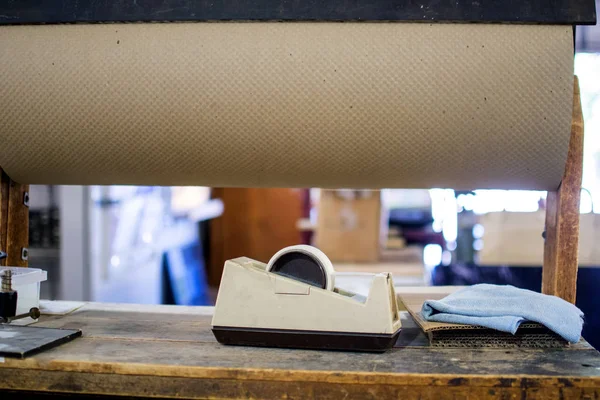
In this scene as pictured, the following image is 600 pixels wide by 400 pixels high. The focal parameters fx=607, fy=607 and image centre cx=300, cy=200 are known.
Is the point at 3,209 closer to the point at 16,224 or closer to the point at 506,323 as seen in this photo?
the point at 16,224

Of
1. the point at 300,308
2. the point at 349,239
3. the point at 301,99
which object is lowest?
the point at 349,239

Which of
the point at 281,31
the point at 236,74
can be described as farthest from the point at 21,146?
the point at 281,31

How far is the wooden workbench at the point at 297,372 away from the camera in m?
1.12

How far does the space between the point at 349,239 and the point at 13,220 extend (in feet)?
8.77

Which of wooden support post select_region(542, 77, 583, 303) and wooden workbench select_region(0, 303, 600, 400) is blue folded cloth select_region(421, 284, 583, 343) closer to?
wooden workbench select_region(0, 303, 600, 400)

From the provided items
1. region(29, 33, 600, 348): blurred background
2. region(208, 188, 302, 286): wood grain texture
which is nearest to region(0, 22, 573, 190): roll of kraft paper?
region(29, 33, 600, 348): blurred background

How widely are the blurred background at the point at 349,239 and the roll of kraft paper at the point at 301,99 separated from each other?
882 mm

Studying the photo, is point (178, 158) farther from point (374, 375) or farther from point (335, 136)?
point (374, 375)

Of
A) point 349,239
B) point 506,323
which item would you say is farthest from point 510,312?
point 349,239

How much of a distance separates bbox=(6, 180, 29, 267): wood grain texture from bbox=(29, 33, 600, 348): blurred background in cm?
116

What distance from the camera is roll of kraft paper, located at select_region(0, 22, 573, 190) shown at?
1.42m

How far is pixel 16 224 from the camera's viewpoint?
1.74 m

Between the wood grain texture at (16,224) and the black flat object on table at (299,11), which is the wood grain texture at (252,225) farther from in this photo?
the black flat object on table at (299,11)

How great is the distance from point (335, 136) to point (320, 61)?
19cm
